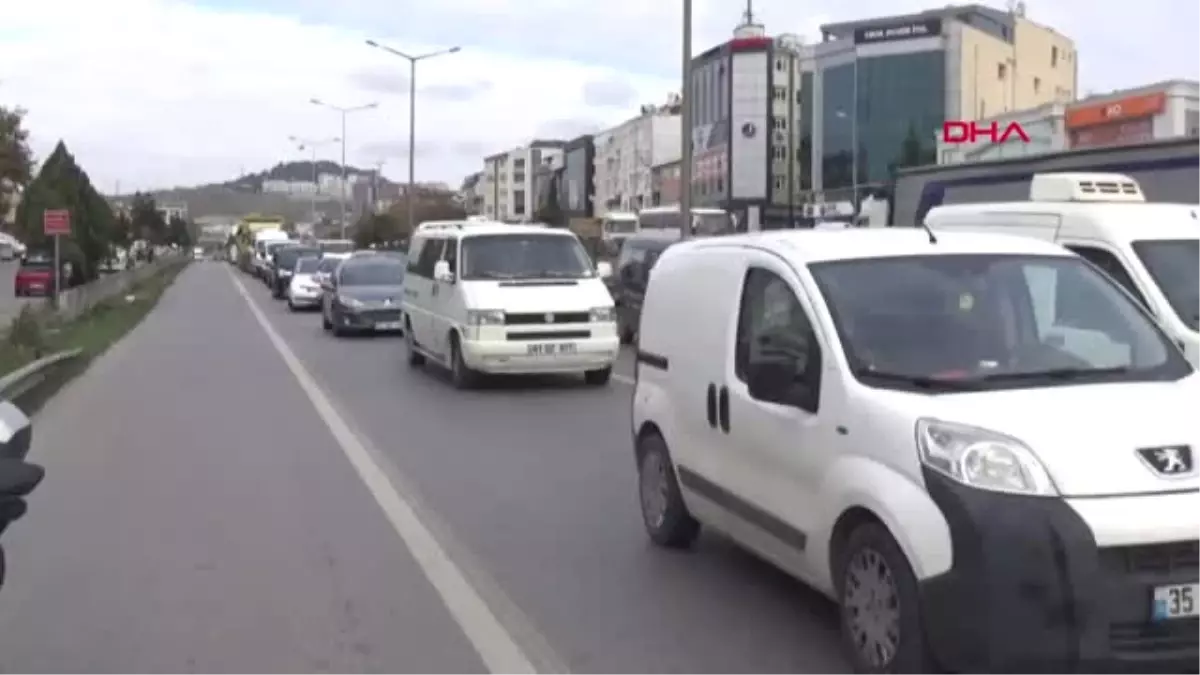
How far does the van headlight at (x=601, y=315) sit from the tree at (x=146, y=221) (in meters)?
93.0

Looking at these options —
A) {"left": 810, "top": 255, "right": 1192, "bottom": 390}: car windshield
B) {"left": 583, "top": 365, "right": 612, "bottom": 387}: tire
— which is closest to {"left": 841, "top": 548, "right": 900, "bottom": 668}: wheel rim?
{"left": 810, "top": 255, "right": 1192, "bottom": 390}: car windshield

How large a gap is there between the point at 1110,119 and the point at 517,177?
449ft

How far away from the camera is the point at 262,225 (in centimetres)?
9762

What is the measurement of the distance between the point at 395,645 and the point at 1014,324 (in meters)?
2.94

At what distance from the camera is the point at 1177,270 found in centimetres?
1009

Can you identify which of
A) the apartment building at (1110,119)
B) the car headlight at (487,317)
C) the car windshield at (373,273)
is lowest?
the car headlight at (487,317)

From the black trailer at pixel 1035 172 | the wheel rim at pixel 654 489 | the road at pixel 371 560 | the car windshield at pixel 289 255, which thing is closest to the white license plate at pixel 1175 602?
the road at pixel 371 560

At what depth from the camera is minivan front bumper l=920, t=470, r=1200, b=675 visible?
17.4 ft

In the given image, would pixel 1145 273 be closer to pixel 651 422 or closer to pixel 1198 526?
pixel 651 422

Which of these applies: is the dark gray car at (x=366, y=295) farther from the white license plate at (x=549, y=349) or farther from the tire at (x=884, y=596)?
the tire at (x=884, y=596)

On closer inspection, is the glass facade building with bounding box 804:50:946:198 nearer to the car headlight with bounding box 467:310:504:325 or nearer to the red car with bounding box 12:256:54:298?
the red car with bounding box 12:256:54:298

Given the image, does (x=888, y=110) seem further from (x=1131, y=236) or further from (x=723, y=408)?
(x=723, y=408)

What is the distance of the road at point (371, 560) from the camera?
6.77m

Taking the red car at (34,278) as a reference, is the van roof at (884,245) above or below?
above
